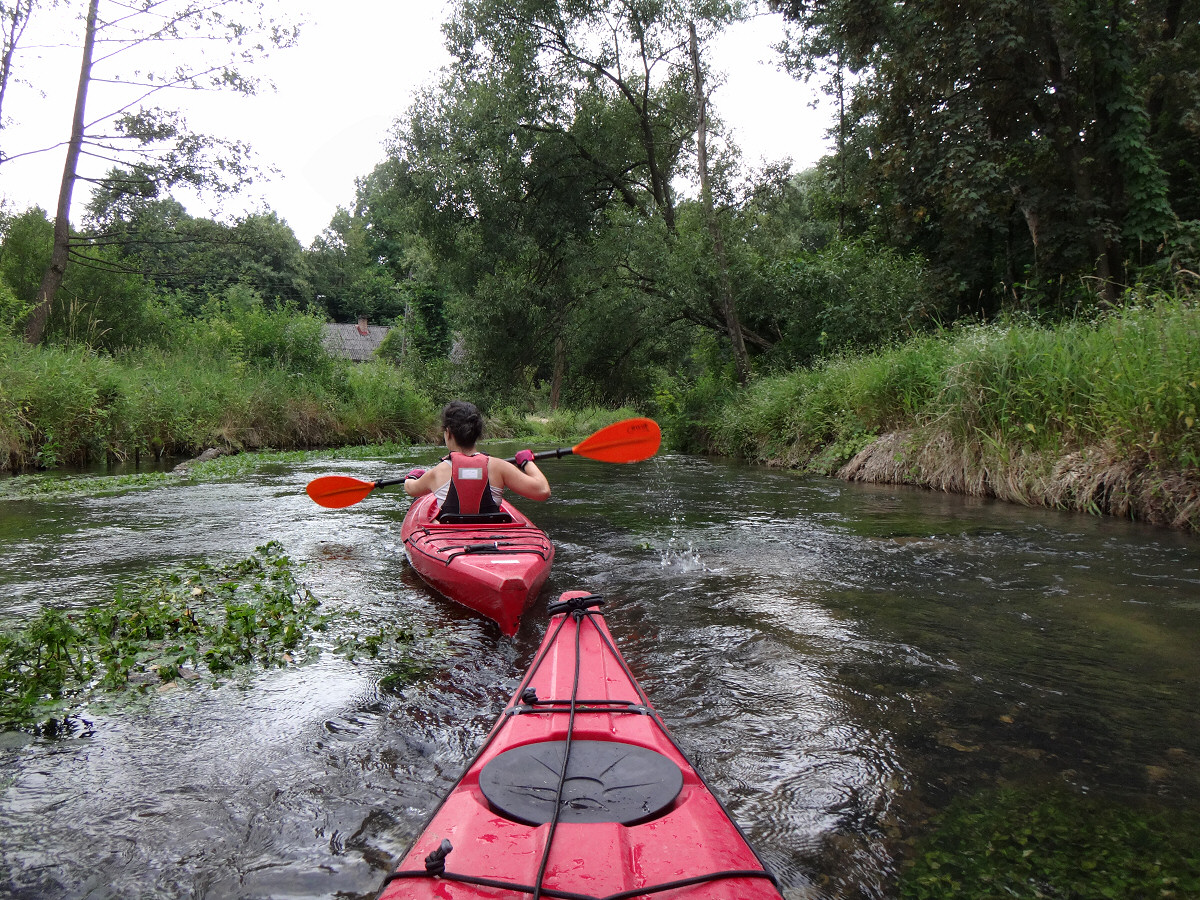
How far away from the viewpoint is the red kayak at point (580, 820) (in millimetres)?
1305

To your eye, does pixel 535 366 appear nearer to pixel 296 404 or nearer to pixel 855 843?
pixel 296 404

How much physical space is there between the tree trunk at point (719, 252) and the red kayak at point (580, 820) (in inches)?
510

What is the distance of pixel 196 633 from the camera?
11.0 feet

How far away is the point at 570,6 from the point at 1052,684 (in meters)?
15.6

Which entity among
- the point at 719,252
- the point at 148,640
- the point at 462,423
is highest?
the point at 719,252

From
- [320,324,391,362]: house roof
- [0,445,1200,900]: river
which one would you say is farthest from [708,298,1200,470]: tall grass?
[320,324,391,362]: house roof

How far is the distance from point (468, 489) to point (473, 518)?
7.7 inches

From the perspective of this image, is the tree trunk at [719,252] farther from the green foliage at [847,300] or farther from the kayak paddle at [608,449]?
the kayak paddle at [608,449]

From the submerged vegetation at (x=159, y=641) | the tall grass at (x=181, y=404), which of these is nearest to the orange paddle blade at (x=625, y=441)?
the submerged vegetation at (x=159, y=641)

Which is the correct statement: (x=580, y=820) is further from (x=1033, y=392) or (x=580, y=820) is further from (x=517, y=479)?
(x=1033, y=392)

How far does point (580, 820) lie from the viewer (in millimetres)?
1509

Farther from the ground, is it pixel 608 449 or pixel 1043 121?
pixel 1043 121

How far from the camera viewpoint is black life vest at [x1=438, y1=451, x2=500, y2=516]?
4.43m

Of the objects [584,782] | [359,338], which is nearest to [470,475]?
[584,782]
